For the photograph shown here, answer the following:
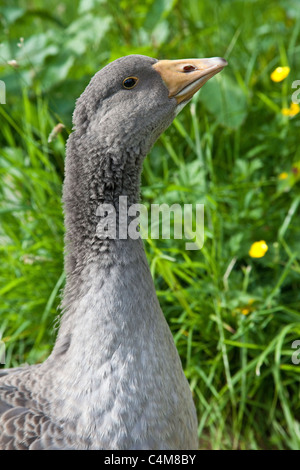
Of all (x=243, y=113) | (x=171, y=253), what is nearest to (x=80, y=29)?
(x=243, y=113)

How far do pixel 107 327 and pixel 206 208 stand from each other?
1262 mm

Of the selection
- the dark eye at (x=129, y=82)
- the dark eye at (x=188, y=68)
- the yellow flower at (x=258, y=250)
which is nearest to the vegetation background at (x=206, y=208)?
the yellow flower at (x=258, y=250)

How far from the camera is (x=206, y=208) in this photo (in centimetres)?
304

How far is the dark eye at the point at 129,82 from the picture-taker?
6.64 ft

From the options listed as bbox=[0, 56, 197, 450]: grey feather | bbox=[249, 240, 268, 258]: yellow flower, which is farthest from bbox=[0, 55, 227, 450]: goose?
bbox=[249, 240, 268, 258]: yellow flower

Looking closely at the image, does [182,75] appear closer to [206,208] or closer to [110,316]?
[110,316]

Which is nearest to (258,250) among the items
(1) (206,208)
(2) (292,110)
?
(1) (206,208)

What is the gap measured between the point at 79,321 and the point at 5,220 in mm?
1488

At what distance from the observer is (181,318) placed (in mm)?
2836

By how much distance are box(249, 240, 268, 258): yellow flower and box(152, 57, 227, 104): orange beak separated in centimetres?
99

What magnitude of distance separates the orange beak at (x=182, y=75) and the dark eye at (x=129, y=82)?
96 millimetres

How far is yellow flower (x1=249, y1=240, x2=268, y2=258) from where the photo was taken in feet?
9.23

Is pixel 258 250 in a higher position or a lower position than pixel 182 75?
lower

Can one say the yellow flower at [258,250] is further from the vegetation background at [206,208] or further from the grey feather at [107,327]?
the grey feather at [107,327]
